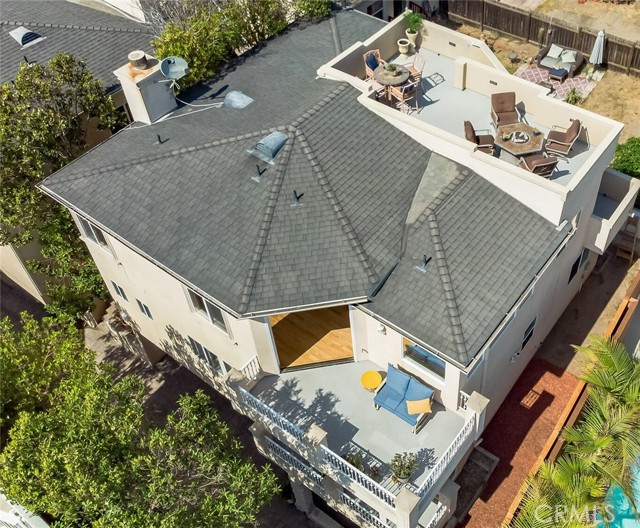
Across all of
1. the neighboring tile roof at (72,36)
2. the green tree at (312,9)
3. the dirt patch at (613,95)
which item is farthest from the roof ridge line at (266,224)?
the dirt patch at (613,95)

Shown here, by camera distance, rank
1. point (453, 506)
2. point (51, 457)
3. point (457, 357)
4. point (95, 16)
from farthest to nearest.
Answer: point (95, 16), point (453, 506), point (457, 357), point (51, 457)

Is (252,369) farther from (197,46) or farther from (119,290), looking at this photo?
(197,46)

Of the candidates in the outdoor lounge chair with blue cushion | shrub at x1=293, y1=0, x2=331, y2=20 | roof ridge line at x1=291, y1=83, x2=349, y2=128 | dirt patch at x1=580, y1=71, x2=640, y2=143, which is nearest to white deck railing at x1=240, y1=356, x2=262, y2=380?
the outdoor lounge chair with blue cushion

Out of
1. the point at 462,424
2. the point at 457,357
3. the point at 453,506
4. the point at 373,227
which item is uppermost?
the point at 373,227

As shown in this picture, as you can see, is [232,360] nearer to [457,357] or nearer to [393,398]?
[393,398]

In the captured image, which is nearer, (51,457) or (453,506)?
(51,457)

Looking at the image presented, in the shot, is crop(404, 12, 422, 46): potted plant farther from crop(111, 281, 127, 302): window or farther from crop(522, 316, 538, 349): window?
crop(111, 281, 127, 302): window

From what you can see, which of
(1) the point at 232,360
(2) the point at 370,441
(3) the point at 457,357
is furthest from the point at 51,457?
(3) the point at 457,357

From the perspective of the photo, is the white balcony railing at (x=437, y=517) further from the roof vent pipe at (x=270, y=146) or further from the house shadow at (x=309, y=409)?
the roof vent pipe at (x=270, y=146)
